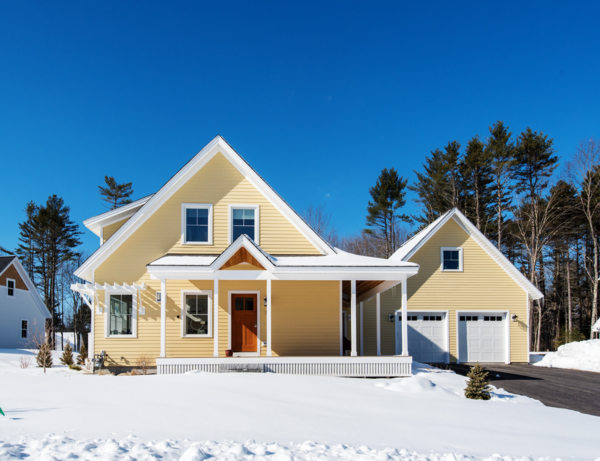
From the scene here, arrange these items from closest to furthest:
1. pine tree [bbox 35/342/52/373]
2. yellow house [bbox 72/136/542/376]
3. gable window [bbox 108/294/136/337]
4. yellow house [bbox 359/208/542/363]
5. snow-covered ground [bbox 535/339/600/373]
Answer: pine tree [bbox 35/342/52/373] < yellow house [bbox 72/136/542/376] < gable window [bbox 108/294/136/337] < snow-covered ground [bbox 535/339/600/373] < yellow house [bbox 359/208/542/363]

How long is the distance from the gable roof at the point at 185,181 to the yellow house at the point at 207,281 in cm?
3

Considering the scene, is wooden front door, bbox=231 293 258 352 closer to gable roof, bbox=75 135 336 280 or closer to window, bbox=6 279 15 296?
gable roof, bbox=75 135 336 280

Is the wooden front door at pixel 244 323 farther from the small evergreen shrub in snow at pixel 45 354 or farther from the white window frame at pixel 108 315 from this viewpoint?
the small evergreen shrub in snow at pixel 45 354

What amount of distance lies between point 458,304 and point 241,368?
10750mm

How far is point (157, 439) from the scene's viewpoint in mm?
4812

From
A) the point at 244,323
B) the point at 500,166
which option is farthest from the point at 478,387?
the point at 500,166

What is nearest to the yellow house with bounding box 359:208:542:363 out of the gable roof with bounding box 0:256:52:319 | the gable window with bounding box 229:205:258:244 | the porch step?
the gable window with bounding box 229:205:258:244

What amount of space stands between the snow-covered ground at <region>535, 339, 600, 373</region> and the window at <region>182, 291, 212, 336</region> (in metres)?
13.5

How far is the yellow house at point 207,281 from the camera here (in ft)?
43.1

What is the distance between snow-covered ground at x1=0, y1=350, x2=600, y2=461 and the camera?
4.62m

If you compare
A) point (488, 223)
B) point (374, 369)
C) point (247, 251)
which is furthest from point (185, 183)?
point (488, 223)

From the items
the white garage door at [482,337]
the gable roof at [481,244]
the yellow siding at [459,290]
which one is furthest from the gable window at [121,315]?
the white garage door at [482,337]

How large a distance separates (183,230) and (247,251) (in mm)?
2890

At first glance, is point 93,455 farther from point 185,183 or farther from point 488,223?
point 488,223
